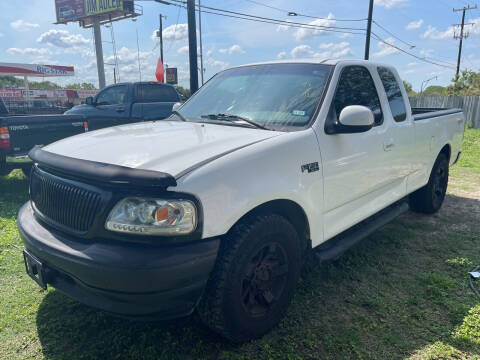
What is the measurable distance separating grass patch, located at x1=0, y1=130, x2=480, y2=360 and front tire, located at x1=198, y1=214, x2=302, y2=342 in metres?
0.19

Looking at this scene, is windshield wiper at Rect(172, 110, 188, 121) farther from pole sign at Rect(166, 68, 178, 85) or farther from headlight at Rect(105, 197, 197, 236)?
pole sign at Rect(166, 68, 178, 85)

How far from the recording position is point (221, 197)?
6.93 feet

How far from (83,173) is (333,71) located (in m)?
2.18

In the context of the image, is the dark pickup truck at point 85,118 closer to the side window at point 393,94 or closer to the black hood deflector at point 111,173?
the black hood deflector at point 111,173

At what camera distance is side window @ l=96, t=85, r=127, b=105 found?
9.70 meters

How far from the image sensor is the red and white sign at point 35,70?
3833 cm

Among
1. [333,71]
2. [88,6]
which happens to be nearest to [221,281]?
[333,71]

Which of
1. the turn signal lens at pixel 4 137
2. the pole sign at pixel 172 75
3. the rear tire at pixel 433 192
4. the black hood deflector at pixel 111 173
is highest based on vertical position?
the pole sign at pixel 172 75

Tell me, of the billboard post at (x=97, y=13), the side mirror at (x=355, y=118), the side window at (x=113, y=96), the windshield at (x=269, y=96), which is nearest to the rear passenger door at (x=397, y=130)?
the side mirror at (x=355, y=118)

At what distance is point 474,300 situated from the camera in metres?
3.15

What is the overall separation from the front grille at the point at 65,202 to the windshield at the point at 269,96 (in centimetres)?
137

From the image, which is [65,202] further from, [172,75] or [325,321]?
[172,75]

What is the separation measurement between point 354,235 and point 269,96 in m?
1.49

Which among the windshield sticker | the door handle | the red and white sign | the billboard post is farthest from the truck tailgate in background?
the red and white sign
